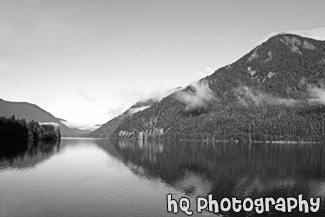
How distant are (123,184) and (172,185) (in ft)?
43.1

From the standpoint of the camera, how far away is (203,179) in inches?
3767

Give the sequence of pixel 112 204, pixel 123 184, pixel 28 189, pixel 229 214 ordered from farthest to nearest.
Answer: pixel 123 184
pixel 28 189
pixel 112 204
pixel 229 214

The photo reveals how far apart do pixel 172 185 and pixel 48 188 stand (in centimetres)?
3154

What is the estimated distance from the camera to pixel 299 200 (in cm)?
6950

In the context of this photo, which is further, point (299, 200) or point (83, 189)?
point (83, 189)

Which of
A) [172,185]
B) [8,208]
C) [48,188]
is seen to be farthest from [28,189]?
[172,185]

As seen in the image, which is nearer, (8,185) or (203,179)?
(8,185)

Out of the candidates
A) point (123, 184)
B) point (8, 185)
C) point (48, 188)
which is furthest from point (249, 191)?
point (8, 185)

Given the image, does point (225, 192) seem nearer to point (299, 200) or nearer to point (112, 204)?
point (299, 200)

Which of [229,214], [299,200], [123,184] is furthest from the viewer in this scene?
[123,184]

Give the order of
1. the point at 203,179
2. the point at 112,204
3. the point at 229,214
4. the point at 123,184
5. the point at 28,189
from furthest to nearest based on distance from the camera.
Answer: the point at 203,179, the point at 123,184, the point at 28,189, the point at 112,204, the point at 229,214

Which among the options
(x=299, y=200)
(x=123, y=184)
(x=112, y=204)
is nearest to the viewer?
(x=112, y=204)

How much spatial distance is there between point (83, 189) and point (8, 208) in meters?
22.6

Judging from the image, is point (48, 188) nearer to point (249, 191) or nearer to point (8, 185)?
point (8, 185)
